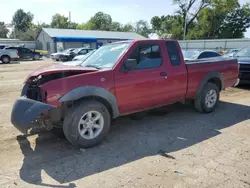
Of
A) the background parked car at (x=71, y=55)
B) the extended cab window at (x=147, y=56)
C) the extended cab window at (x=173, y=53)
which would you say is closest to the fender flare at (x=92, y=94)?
the extended cab window at (x=147, y=56)

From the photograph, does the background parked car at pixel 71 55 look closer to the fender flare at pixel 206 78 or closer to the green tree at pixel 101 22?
the fender flare at pixel 206 78

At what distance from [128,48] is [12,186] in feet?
9.72

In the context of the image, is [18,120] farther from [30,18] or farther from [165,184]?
[30,18]

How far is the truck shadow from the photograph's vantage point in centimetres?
342

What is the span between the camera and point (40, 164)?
3.55m

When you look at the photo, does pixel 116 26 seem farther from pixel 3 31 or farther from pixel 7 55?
pixel 7 55

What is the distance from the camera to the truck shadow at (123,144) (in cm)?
342

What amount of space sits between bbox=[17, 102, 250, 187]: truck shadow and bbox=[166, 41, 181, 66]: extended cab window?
137 centimetres

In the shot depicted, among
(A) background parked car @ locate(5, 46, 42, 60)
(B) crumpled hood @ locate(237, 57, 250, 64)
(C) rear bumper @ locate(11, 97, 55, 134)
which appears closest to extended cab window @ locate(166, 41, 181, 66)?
(C) rear bumper @ locate(11, 97, 55, 134)

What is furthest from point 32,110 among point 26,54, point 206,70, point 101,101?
point 26,54

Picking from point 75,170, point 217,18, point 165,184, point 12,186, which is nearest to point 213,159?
point 165,184

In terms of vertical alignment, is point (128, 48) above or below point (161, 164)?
above

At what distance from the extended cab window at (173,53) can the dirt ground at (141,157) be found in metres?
1.37

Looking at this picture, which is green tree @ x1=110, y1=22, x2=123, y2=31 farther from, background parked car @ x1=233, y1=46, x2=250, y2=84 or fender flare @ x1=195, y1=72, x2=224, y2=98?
fender flare @ x1=195, y1=72, x2=224, y2=98
